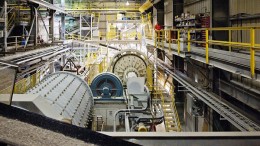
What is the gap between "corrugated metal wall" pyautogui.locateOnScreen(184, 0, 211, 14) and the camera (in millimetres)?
12066

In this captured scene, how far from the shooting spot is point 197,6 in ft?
45.4

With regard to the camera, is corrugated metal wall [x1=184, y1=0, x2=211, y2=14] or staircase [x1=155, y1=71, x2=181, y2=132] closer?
corrugated metal wall [x1=184, y1=0, x2=211, y2=14]

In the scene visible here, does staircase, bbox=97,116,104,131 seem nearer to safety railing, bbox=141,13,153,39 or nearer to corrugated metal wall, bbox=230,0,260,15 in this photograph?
corrugated metal wall, bbox=230,0,260,15

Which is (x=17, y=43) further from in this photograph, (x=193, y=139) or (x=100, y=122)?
(x=193, y=139)

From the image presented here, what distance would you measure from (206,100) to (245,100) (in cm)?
104

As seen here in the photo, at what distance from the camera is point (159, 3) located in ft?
73.3

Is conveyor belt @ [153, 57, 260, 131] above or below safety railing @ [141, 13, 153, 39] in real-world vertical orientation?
below

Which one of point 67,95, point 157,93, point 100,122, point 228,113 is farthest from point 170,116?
point 228,113

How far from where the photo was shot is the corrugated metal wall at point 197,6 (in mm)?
12066

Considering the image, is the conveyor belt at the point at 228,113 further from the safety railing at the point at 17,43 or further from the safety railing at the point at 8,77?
the safety railing at the point at 17,43

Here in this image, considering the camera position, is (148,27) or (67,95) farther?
(148,27)

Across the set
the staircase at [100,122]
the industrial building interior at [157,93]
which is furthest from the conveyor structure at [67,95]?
the staircase at [100,122]

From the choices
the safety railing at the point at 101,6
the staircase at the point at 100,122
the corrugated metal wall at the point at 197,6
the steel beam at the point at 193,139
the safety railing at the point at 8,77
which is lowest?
the staircase at the point at 100,122

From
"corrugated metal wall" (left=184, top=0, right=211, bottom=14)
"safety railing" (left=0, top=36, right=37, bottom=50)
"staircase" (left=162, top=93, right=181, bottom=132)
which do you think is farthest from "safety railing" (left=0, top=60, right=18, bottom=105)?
"staircase" (left=162, top=93, right=181, bottom=132)
